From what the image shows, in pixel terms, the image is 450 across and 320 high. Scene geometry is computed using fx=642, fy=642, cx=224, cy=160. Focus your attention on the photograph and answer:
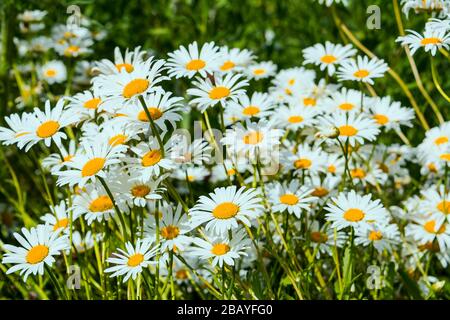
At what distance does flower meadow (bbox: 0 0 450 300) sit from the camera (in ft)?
4.75

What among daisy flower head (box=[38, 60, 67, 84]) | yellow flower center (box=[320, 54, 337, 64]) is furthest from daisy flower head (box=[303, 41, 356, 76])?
daisy flower head (box=[38, 60, 67, 84])

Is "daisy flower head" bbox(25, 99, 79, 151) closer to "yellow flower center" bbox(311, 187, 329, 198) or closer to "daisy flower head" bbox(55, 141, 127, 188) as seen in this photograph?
"daisy flower head" bbox(55, 141, 127, 188)

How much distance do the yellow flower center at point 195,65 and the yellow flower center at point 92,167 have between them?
13.3 inches

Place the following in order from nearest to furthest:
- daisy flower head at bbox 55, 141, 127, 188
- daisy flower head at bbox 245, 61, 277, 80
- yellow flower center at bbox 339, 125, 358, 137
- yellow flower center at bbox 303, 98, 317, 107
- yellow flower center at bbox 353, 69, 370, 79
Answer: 1. daisy flower head at bbox 55, 141, 127, 188
2. yellow flower center at bbox 339, 125, 358, 137
3. yellow flower center at bbox 353, 69, 370, 79
4. yellow flower center at bbox 303, 98, 317, 107
5. daisy flower head at bbox 245, 61, 277, 80

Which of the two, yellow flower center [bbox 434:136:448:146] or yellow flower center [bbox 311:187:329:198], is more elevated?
yellow flower center [bbox 434:136:448:146]

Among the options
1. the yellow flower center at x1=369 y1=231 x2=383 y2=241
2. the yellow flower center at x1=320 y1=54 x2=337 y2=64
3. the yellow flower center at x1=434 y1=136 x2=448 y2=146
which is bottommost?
the yellow flower center at x1=369 y1=231 x2=383 y2=241

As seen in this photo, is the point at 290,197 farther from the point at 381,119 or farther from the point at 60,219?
the point at 60,219

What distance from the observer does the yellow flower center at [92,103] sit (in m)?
1.62

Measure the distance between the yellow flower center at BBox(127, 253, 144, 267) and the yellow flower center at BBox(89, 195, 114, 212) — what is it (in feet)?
0.50

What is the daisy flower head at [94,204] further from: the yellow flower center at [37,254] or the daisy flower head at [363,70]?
the daisy flower head at [363,70]

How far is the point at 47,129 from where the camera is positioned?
1493 mm

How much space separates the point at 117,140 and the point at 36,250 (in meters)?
0.31

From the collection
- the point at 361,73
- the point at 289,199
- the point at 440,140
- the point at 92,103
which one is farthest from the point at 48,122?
the point at 440,140
